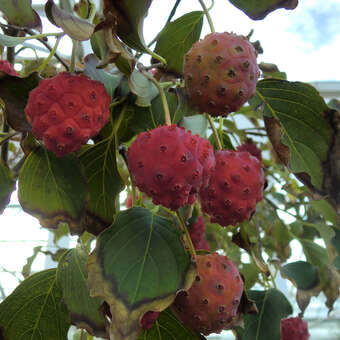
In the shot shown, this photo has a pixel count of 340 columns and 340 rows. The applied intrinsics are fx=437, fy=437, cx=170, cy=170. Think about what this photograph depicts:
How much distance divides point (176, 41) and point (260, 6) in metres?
0.15

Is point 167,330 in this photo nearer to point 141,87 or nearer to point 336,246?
point 141,87

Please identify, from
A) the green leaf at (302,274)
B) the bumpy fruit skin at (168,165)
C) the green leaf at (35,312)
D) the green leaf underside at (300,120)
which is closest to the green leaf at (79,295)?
the green leaf at (35,312)

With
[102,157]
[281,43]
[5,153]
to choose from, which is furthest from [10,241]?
[102,157]

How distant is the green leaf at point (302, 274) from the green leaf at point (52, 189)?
17.5 inches

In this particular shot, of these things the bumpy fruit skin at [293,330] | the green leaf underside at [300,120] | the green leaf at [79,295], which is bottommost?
the bumpy fruit skin at [293,330]

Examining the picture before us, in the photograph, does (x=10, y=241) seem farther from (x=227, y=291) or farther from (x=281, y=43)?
(x=227, y=291)

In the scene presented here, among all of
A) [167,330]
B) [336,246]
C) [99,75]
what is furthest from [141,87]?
[336,246]

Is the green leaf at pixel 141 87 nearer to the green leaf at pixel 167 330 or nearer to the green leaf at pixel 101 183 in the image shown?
the green leaf at pixel 101 183

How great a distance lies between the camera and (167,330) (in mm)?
538

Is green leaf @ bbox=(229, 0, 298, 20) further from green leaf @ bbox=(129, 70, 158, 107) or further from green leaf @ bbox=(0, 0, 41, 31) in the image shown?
green leaf @ bbox=(0, 0, 41, 31)

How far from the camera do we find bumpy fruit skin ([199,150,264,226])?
1.65 ft

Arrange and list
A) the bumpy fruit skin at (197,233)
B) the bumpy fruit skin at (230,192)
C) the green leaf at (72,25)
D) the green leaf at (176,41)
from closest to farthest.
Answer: the green leaf at (72,25) < the bumpy fruit skin at (230,192) < the green leaf at (176,41) < the bumpy fruit skin at (197,233)

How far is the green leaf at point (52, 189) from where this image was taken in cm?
48

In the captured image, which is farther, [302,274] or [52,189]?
[302,274]
